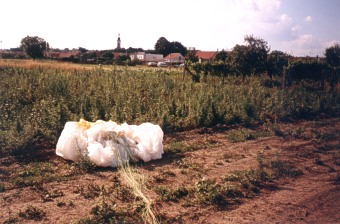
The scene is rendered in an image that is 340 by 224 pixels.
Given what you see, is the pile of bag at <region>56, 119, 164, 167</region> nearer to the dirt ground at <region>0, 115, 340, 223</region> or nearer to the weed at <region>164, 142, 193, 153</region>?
the dirt ground at <region>0, 115, 340, 223</region>

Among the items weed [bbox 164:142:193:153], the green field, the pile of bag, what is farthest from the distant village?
the pile of bag

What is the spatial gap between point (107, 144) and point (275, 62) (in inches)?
546

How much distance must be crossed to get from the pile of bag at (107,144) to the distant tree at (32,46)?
53216mm

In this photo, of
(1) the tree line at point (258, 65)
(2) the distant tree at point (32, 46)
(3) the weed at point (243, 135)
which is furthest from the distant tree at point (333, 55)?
(2) the distant tree at point (32, 46)

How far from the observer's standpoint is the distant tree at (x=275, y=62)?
17.3 metres

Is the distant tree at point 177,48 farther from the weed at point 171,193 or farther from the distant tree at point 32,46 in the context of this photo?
the weed at point 171,193

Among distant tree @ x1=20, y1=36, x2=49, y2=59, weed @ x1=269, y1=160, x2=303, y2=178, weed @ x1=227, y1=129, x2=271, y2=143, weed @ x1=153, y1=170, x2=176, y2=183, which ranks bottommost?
weed @ x1=269, y1=160, x2=303, y2=178

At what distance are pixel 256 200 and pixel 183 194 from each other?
3.38 ft

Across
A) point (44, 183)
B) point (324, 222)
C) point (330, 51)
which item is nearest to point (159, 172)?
point (44, 183)

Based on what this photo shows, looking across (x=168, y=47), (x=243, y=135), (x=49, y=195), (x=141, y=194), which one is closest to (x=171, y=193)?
(x=141, y=194)

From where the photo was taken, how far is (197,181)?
16.3 feet

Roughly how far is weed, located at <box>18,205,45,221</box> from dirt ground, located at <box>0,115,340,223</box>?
2 centimetres

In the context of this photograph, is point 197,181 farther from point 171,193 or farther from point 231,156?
point 231,156

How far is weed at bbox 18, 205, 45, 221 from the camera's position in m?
3.70
